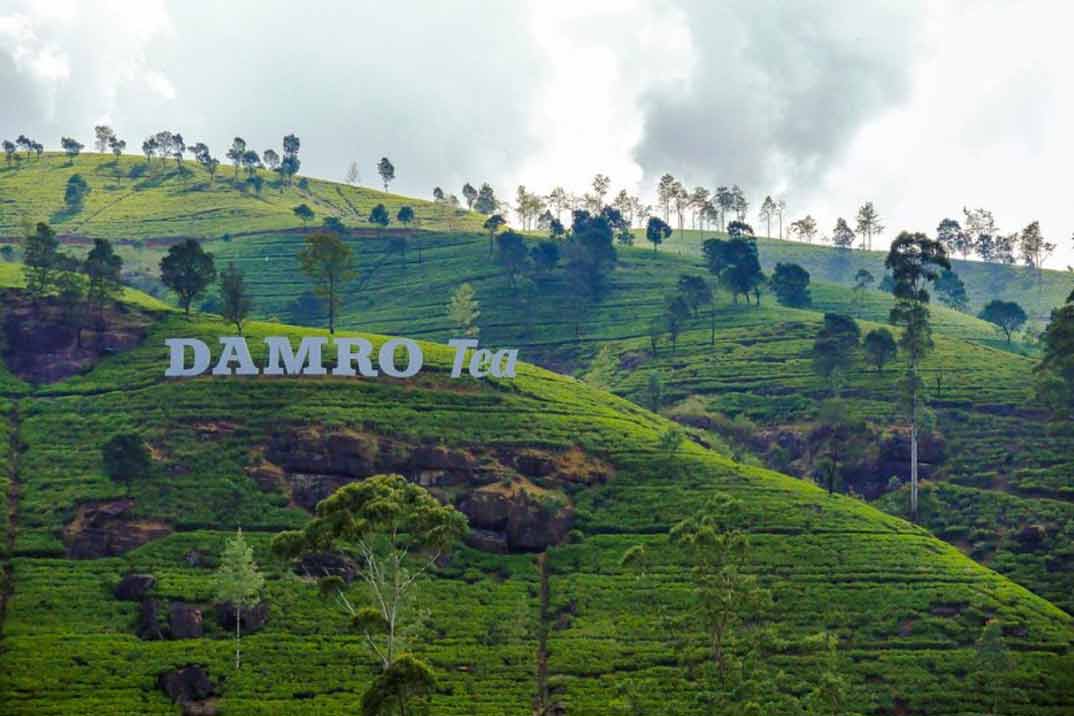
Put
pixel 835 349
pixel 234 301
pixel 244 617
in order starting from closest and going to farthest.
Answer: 1. pixel 244 617
2. pixel 234 301
3. pixel 835 349

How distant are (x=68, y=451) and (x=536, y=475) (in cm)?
4489

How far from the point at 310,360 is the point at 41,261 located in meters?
42.9

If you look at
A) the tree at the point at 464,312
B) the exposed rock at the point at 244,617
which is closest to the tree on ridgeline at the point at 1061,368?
the tree at the point at 464,312

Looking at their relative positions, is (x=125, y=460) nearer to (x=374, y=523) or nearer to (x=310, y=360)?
(x=310, y=360)

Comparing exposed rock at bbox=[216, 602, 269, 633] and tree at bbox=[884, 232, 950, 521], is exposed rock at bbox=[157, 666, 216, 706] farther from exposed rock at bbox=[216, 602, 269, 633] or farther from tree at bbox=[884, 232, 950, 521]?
tree at bbox=[884, 232, 950, 521]

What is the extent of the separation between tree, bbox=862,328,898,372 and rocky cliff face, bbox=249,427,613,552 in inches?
2131

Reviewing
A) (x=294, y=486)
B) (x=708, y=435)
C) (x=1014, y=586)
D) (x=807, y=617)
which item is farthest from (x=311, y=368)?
(x=1014, y=586)

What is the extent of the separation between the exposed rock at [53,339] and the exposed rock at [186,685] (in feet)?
188

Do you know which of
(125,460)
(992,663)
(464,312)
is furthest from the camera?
(464,312)

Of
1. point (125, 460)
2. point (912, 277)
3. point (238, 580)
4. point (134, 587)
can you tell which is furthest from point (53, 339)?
point (912, 277)

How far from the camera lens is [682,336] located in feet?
599

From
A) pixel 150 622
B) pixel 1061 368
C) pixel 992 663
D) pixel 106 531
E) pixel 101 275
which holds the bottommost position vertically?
pixel 992 663

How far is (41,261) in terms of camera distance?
144 m

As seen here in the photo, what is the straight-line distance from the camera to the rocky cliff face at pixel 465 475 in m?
106
